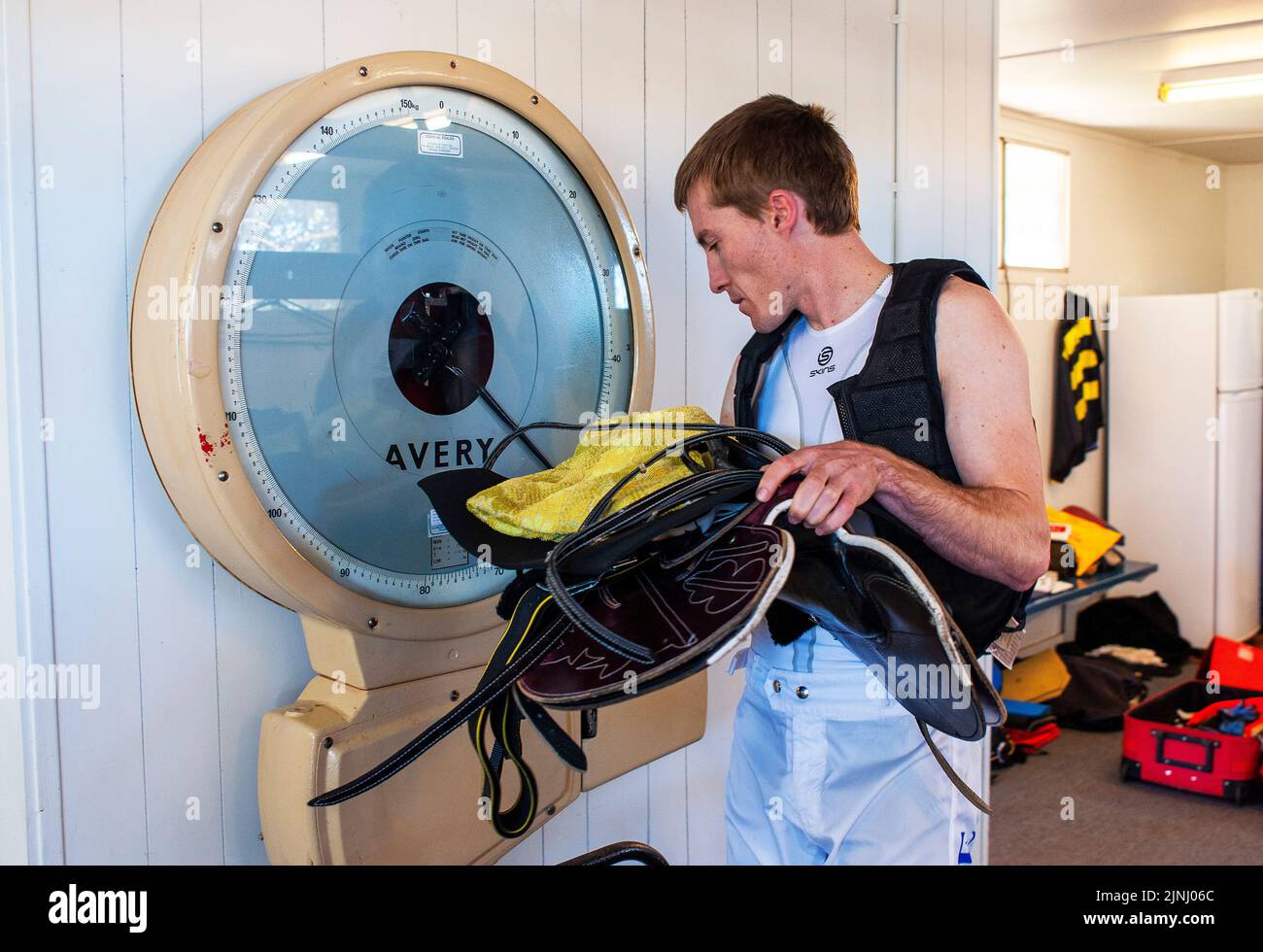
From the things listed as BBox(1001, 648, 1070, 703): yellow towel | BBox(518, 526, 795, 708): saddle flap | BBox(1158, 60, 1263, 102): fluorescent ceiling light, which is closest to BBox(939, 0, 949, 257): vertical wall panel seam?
BBox(518, 526, 795, 708): saddle flap

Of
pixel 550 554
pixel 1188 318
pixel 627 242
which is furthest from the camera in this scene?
pixel 1188 318

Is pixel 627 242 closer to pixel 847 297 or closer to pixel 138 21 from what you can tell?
pixel 847 297

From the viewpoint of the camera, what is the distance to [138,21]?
3.55 ft

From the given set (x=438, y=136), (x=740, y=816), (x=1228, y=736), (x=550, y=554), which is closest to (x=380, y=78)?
(x=438, y=136)

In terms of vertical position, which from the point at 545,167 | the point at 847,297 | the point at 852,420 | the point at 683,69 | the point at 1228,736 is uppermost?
the point at 683,69

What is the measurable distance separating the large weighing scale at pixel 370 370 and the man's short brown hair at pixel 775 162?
0.14 meters

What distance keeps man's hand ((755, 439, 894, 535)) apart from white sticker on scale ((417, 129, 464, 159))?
0.51 metres

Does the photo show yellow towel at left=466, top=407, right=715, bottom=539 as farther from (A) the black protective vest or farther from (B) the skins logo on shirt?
(B) the skins logo on shirt

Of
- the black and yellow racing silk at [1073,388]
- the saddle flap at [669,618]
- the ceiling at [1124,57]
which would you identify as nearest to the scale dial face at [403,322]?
the saddle flap at [669,618]

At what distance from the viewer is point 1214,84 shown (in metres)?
4.60

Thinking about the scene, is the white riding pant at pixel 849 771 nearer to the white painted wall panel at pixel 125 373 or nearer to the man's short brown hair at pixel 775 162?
the white painted wall panel at pixel 125 373

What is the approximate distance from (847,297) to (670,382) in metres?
0.38

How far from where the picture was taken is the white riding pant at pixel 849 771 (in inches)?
51.4

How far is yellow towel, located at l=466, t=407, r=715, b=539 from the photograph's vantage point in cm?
104
